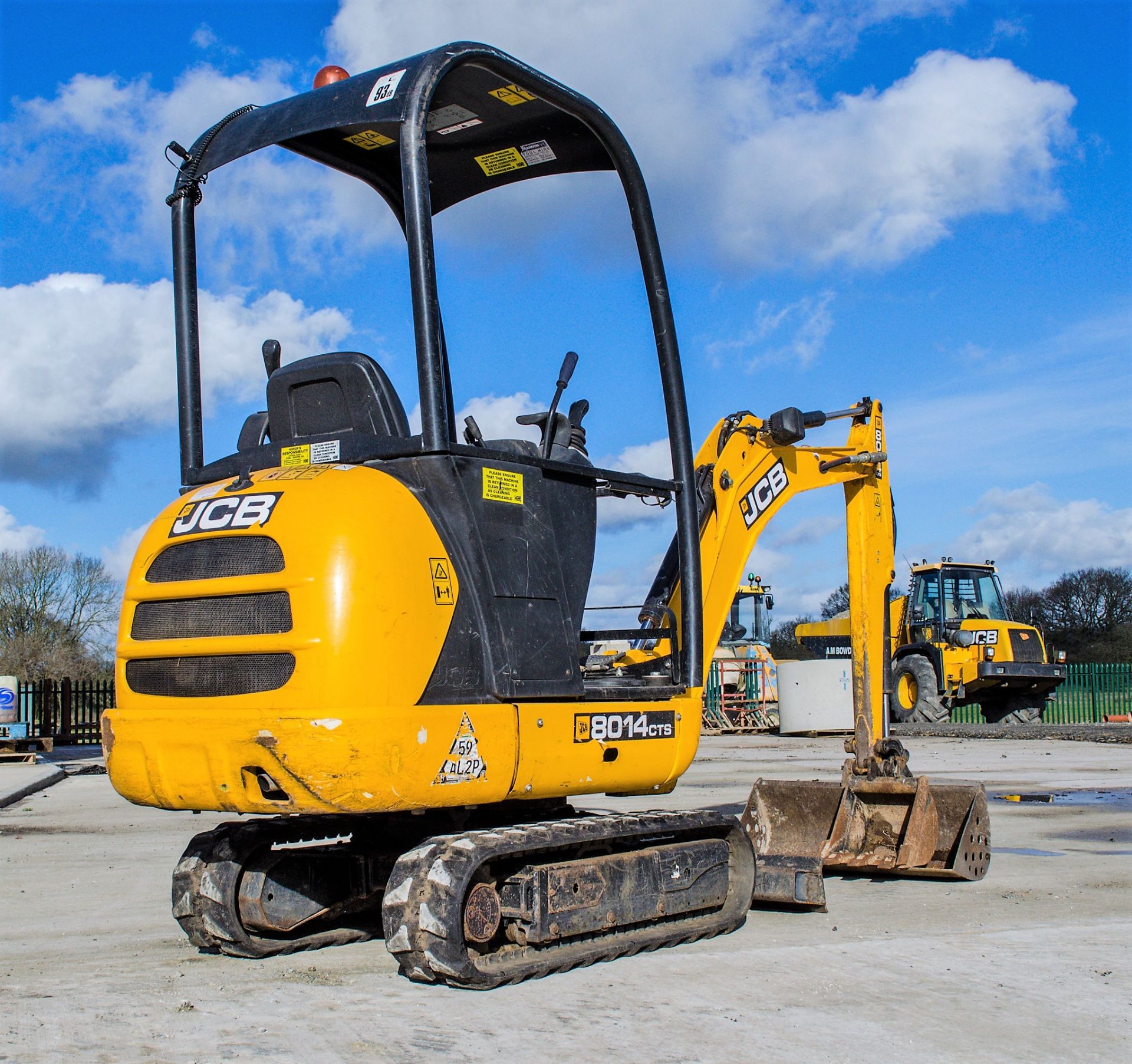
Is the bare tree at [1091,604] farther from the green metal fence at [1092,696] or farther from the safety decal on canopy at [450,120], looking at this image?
the safety decal on canopy at [450,120]

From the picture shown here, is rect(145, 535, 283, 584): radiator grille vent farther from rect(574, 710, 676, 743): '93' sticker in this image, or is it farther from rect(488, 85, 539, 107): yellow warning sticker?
rect(488, 85, 539, 107): yellow warning sticker

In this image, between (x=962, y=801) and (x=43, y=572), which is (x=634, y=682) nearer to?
(x=962, y=801)

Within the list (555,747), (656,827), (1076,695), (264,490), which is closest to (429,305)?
(264,490)

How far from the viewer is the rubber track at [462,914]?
4445mm

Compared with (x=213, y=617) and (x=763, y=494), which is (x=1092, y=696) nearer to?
(x=763, y=494)

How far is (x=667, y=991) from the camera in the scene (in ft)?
15.0

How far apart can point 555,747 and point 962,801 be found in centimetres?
358

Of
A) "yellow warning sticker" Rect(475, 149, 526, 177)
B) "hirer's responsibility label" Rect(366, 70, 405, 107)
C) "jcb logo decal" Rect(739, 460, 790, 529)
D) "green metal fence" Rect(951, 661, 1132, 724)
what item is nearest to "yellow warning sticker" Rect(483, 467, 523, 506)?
"hirer's responsibility label" Rect(366, 70, 405, 107)

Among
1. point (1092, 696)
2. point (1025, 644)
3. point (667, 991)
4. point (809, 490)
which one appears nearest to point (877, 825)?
point (809, 490)

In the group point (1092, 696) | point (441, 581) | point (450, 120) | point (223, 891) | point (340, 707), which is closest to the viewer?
Answer: point (340, 707)

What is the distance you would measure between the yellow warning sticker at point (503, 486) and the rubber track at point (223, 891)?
1.68 meters

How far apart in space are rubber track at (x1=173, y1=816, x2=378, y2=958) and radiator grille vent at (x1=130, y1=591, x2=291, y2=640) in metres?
1.04

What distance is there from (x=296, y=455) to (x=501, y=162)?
6.53ft

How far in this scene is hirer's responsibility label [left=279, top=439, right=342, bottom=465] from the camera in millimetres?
5016
